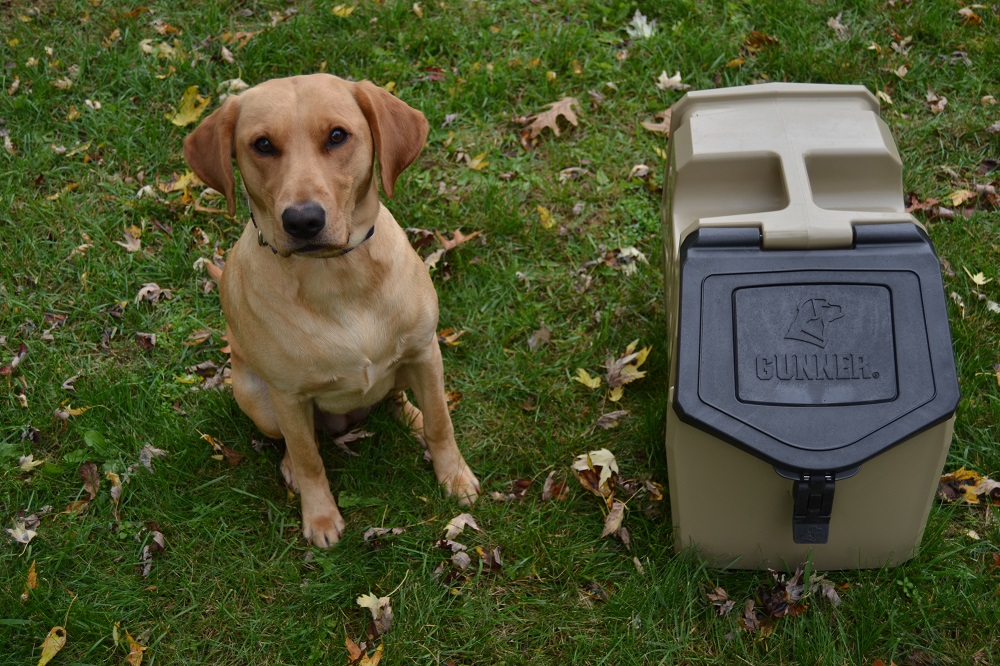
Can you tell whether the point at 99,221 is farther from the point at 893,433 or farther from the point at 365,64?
the point at 893,433

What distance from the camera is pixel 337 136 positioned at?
2.69 m

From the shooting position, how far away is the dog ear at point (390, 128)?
9.12 feet

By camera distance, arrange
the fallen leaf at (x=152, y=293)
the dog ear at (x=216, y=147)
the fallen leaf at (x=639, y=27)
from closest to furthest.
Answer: the dog ear at (x=216, y=147) → the fallen leaf at (x=152, y=293) → the fallen leaf at (x=639, y=27)

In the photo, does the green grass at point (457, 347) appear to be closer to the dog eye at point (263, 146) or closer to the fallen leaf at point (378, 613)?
the fallen leaf at point (378, 613)

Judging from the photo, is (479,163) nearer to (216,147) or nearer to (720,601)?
(216,147)

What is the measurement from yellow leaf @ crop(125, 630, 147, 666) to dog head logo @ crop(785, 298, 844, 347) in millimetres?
2442

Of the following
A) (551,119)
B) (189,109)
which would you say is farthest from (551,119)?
(189,109)

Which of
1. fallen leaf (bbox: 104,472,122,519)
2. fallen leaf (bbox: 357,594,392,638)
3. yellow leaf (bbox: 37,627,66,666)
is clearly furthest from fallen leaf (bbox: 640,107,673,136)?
yellow leaf (bbox: 37,627,66,666)

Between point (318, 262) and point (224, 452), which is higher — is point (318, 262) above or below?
above

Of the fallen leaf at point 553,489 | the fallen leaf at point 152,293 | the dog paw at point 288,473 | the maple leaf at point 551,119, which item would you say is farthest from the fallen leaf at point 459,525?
the maple leaf at point 551,119

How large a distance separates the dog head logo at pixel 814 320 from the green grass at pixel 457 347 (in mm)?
900

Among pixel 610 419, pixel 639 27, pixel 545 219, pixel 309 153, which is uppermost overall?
pixel 309 153

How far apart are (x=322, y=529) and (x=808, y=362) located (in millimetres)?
1888

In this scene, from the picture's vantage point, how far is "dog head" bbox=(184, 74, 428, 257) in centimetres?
259
